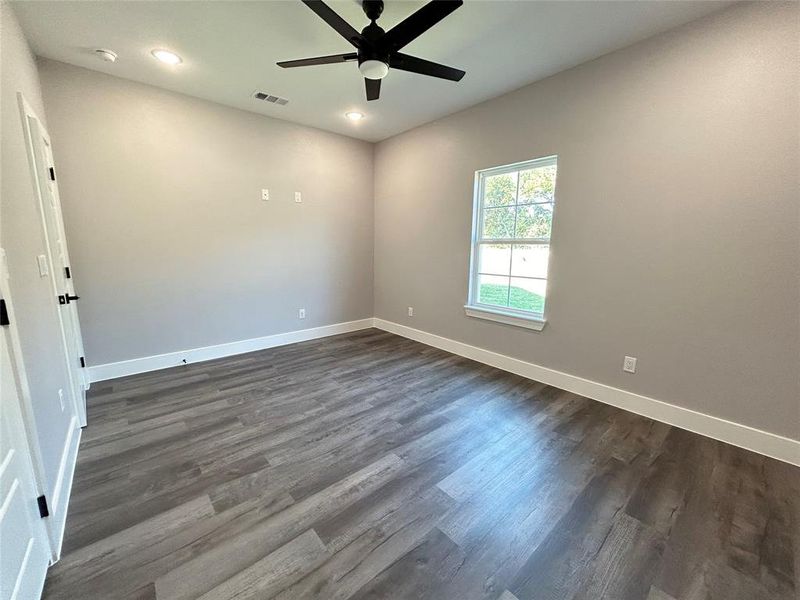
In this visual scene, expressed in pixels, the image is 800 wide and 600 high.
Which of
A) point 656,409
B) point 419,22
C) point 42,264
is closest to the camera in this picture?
point 419,22

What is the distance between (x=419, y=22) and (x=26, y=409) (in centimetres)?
254

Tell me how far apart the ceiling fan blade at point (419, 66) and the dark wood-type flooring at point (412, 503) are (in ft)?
8.05

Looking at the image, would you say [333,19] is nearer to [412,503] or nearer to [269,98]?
[269,98]

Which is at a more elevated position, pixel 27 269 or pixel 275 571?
pixel 27 269

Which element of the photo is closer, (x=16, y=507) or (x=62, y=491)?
(x=16, y=507)

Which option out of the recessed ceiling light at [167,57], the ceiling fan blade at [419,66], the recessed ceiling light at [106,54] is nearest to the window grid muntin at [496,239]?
the ceiling fan blade at [419,66]

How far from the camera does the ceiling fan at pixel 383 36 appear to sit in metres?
1.60

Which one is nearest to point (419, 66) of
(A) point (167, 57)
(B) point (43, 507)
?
(A) point (167, 57)

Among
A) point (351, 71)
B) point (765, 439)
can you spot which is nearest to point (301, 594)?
point (765, 439)

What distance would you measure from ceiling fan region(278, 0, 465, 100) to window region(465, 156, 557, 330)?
131 centimetres

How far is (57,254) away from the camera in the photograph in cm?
229

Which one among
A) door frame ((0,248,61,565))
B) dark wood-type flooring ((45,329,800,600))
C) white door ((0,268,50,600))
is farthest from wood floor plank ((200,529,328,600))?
door frame ((0,248,61,565))

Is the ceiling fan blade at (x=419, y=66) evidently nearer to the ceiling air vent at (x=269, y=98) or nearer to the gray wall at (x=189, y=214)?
the ceiling air vent at (x=269, y=98)

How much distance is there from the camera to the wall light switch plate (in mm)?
1763
